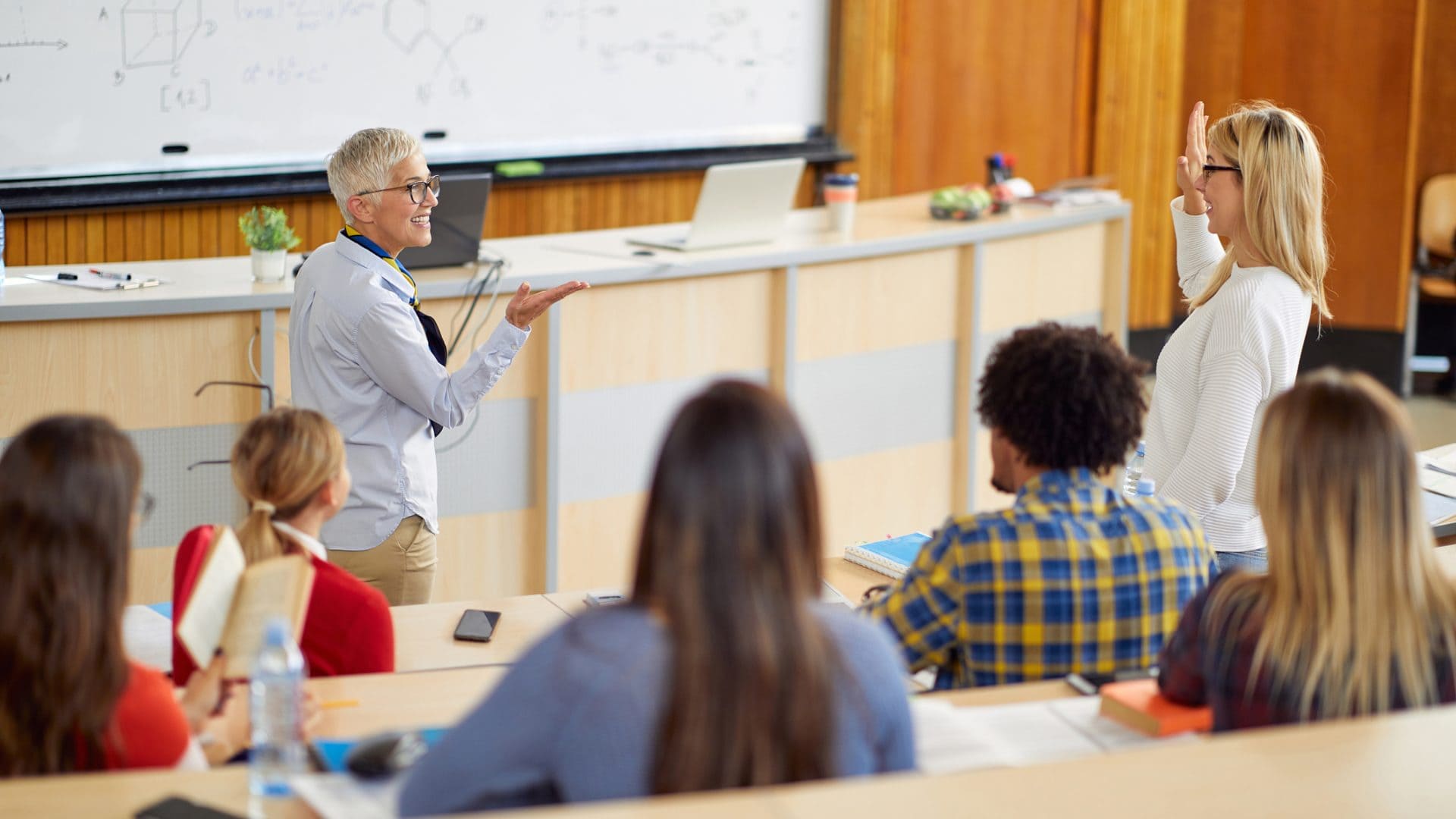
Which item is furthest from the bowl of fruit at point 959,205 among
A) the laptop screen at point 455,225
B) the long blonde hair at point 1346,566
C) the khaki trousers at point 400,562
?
the long blonde hair at point 1346,566

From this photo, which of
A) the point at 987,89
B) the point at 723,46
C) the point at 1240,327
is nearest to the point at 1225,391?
the point at 1240,327

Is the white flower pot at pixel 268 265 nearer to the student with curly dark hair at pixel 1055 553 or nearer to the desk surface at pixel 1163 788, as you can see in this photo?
the student with curly dark hair at pixel 1055 553

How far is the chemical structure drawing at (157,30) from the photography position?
499cm

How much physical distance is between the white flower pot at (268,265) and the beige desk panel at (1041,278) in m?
2.25

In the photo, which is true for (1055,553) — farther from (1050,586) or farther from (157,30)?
(157,30)

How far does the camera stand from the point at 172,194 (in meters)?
5.14

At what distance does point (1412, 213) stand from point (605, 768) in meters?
6.45

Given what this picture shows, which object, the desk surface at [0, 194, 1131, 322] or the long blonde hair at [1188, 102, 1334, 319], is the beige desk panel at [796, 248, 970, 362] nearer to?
the desk surface at [0, 194, 1131, 322]

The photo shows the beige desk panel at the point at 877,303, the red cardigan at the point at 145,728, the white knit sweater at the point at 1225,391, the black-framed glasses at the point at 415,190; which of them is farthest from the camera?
the beige desk panel at the point at 877,303

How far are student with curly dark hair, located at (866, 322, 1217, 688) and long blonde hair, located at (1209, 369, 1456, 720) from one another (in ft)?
0.93

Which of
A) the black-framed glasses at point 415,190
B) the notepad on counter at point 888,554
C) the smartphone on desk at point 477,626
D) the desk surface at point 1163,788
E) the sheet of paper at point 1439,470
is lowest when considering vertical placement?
the smartphone on desk at point 477,626

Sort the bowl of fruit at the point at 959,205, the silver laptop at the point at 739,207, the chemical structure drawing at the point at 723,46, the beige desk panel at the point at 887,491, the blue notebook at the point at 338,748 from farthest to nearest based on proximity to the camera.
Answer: the chemical structure drawing at the point at 723,46
the bowl of fruit at the point at 959,205
the beige desk panel at the point at 887,491
the silver laptop at the point at 739,207
the blue notebook at the point at 338,748

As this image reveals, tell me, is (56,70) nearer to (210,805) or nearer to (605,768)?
(210,805)

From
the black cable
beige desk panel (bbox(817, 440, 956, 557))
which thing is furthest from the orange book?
beige desk panel (bbox(817, 440, 956, 557))
